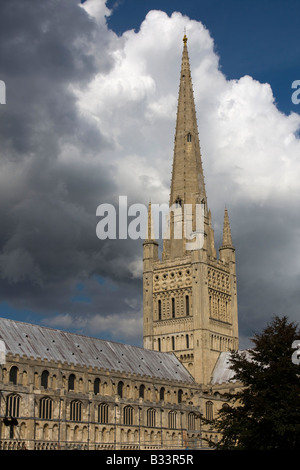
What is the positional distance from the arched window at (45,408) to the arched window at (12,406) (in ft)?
10.8

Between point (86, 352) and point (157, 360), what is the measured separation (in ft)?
56.4

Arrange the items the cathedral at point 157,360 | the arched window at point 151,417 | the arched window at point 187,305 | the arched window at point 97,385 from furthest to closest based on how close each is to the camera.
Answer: the arched window at point 187,305
the arched window at point 151,417
the arched window at point 97,385
the cathedral at point 157,360

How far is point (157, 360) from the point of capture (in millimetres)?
101812

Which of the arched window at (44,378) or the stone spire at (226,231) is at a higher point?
the stone spire at (226,231)

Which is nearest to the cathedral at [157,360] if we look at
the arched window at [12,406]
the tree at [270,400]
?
the arched window at [12,406]

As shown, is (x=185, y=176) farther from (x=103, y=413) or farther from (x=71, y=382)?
(x=103, y=413)

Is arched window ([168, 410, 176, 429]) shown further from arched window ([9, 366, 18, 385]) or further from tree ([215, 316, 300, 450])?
tree ([215, 316, 300, 450])

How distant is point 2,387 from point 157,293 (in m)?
45.5

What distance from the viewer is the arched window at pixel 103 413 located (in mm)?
80875

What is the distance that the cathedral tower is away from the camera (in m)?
106

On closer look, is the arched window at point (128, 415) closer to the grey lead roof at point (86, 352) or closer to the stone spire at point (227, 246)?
the grey lead roof at point (86, 352)
